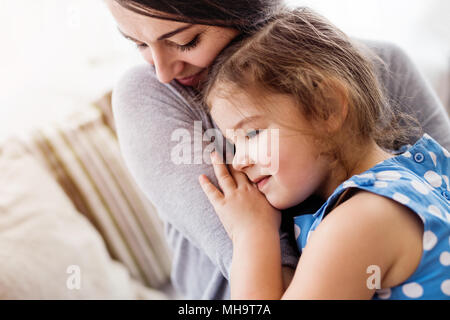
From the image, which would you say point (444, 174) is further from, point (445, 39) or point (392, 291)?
point (445, 39)

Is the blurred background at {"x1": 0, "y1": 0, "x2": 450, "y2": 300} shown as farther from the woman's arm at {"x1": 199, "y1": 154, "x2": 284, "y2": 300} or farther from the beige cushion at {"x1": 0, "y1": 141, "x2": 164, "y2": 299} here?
the woman's arm at {"x1": 199, "y1": 154, "x2": 284, "y2": 300}

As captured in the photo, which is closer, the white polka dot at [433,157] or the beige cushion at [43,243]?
the white polka dot at [433,157]

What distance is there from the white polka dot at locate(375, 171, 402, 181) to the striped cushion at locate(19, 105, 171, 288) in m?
0.84

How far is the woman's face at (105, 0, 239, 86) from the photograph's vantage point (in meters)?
0.74

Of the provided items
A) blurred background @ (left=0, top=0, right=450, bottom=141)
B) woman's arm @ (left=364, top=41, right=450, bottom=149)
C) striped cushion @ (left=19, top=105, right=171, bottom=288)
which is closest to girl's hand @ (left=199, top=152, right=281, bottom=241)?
woman's arm @ (left=364, top=41, right=450, bottom=149)

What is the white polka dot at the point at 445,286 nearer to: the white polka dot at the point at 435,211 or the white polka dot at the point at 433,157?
the white polka dot at the point at 435,211

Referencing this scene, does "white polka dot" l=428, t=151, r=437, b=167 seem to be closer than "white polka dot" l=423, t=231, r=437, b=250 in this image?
No

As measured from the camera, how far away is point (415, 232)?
2.08 ft

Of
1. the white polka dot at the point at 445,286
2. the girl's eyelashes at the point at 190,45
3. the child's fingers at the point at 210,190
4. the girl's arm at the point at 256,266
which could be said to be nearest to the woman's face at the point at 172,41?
the girl's eyelashes at the point at 190,45

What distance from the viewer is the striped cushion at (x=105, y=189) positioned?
4.13 ft

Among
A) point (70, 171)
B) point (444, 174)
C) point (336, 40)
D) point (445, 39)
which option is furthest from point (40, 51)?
point (445, 39)

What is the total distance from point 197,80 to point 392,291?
21.3 inches

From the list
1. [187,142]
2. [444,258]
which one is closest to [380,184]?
[444,258]

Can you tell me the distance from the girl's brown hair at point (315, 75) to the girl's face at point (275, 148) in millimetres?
19
